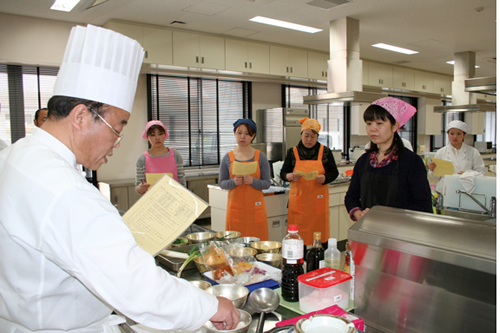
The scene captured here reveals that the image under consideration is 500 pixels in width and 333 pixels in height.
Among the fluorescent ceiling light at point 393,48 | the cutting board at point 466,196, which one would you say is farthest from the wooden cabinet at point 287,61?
the cutting board at point 466,196

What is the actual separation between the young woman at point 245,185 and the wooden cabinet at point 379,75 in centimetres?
482

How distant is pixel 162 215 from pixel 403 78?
318 inches

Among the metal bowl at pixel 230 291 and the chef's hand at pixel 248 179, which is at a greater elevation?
the chef's hand at pixel 248 179

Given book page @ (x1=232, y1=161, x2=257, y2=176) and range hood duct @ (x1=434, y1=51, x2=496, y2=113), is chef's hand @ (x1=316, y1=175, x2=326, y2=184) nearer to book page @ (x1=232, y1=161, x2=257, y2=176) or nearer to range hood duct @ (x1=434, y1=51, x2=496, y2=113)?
book page @ (x1=232, y1=161, x2=257, y2=176)

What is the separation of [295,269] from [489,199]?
2122 millimetres

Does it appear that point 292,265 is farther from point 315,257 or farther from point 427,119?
point 427,119

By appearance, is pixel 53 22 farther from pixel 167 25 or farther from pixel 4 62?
pixel 167 25

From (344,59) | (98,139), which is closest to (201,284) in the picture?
(98,139)

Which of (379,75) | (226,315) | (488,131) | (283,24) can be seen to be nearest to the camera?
(226,315)

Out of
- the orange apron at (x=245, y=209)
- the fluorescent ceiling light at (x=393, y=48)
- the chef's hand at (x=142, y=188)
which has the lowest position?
the orange apron at (x=245, y=209)

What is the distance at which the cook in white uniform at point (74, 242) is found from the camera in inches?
29.7

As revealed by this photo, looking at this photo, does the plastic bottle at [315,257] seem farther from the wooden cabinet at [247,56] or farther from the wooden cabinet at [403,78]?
the wooden cabinet at [403,78]

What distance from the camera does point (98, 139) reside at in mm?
958

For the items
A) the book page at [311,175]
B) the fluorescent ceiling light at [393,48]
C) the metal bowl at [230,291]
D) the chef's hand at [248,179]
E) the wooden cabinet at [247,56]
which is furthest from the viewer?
the fluorescent ceiling light at [393,48]
